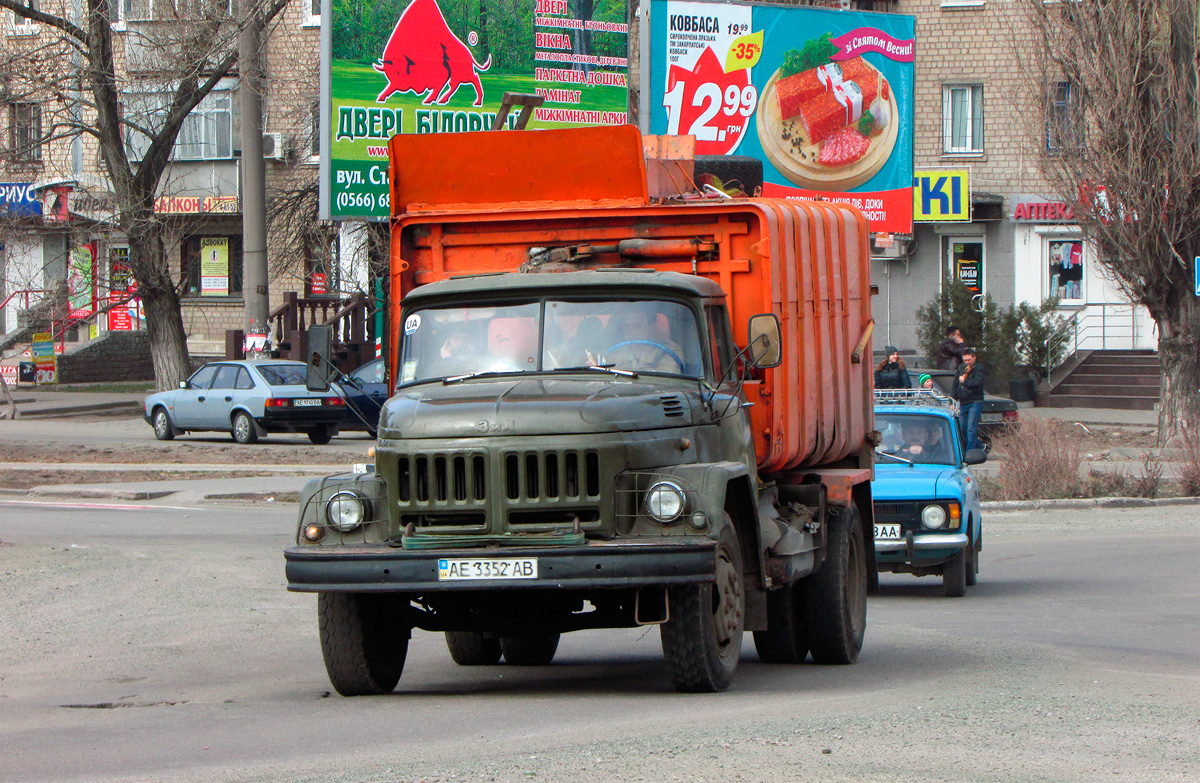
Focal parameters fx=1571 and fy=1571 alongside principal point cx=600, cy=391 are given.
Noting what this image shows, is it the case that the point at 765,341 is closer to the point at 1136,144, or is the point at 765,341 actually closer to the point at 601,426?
the point at 601,426

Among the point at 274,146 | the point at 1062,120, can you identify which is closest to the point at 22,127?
the point at 274,146

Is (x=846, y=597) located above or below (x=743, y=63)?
below

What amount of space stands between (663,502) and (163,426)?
75.4 ft

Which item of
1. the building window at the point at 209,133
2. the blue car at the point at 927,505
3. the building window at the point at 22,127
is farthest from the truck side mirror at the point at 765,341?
the building window at the point at 209,133

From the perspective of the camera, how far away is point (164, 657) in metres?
9.80

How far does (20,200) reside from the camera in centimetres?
3975

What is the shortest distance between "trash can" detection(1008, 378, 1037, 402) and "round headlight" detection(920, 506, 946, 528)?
24.7 m

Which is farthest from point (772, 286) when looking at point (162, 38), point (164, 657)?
point (162, 38)

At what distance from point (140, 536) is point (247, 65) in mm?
15481

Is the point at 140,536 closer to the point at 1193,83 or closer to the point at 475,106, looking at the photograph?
the point at 475,106

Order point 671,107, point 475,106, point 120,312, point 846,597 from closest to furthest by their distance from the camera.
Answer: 1. point 846,597
2. point 475,106
3. point 671,107
4. point 120,312

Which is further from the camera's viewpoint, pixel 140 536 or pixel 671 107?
pixel 671 107

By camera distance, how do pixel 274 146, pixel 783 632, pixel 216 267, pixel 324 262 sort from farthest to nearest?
pixel 216 267, pixel 274 146, pixel 324 262, pixel 783 632

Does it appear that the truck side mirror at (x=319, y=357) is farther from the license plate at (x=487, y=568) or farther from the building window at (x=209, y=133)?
the building window at (x=209, y=133)
